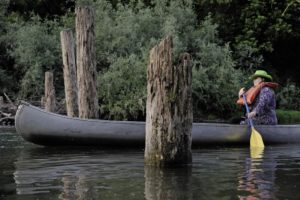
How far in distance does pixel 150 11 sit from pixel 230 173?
11880 millimetres

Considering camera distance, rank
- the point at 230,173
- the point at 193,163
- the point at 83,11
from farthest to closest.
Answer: the point at 83,11, the point at 193,163, the point at 230,173

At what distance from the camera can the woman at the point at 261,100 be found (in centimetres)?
1234

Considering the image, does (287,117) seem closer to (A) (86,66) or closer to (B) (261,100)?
(B) (261,100)

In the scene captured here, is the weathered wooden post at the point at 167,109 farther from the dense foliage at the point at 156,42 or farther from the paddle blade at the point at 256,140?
the dense foliage at the point at 156,42

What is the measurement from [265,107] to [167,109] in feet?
15.1

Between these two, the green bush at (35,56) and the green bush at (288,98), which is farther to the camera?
the green bush at (288,98)

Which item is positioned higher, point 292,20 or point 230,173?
point 292,20

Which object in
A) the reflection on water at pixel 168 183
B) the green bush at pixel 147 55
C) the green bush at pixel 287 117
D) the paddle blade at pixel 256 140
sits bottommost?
the reflection on water at pixel 168 183

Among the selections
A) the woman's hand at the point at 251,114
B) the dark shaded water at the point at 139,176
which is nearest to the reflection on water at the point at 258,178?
the dark shaded water at the point at 139,176

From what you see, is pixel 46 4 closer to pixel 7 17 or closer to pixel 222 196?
pixel 7 17

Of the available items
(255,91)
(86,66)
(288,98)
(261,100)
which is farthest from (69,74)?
(288,98)

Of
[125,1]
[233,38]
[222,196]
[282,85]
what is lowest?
[222,196]

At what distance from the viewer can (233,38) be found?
22.1 metres

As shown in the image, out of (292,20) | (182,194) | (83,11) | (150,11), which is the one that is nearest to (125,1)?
(150,11)
